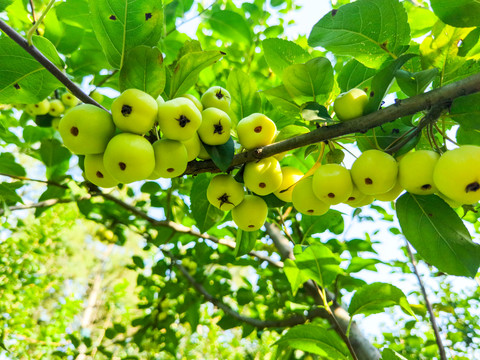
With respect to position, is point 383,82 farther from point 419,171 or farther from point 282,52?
point 282,52

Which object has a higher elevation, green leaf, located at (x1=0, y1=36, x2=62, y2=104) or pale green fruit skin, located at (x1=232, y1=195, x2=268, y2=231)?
green leaf, located at (x1=0, y1=36, x2=62, y2=104)

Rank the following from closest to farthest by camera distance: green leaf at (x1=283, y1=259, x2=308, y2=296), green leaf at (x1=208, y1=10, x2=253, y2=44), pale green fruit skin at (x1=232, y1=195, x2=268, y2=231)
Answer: pale green fruit skin at (x1=232, y1=195, x2=268, y2=231) → green leaf at (x1=283, y1=259, x2=308, y2=296) → green leaf at (x1=208, y1=10, x2=253, y2=44)

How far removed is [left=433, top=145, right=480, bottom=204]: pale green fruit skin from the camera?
3.22ft

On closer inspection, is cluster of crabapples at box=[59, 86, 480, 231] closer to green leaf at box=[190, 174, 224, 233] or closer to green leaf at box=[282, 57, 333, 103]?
green leaf at box=[282, 57, 333, 103]

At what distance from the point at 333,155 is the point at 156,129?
699 mm

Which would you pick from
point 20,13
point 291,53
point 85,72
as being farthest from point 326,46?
point 20,13

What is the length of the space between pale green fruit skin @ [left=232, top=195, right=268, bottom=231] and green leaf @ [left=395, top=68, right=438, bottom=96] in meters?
0.69

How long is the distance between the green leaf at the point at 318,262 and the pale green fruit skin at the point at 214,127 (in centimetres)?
85

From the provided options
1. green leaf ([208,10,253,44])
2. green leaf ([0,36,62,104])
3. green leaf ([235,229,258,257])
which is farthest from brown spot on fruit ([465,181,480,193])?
green leaf ([208,10,253,44])

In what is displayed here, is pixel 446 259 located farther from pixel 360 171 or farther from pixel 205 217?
pixel 205 217

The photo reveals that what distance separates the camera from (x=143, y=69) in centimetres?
114

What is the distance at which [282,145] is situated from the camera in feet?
4.00

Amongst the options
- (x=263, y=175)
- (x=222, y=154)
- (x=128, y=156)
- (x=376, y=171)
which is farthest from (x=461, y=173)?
(x=128, y=156)

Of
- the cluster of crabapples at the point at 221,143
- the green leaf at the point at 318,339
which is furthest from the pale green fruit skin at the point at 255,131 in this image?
the green leaf at the point at 318,339
